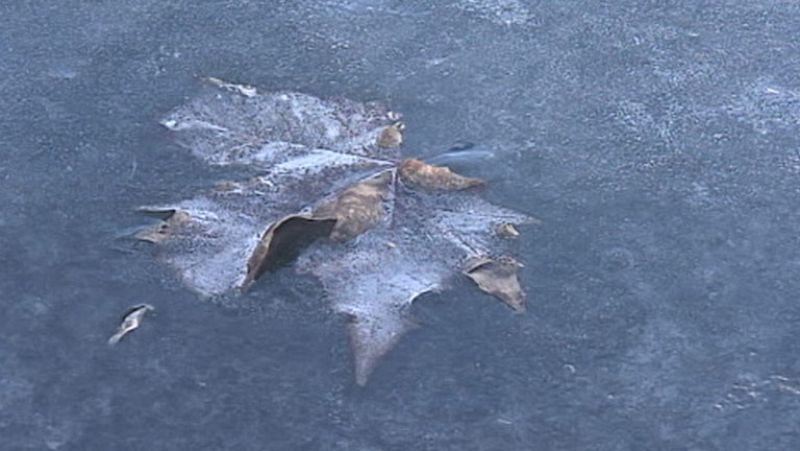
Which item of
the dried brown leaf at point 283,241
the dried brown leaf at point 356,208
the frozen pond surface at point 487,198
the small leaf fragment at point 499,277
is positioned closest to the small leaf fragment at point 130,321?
the frozen pond surface at point 487,198

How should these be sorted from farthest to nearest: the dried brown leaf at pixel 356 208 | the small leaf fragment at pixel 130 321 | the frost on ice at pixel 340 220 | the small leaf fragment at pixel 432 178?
1. the small leaf fragment at pixel 432 178
2. the dried brown leaf at pixel 356 208
3. the frost on ice at pixel 340 220
4. the small leaf fragment at pixel 130 321

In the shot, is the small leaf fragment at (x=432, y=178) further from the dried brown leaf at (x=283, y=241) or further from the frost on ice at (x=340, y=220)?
the dried brown leaf at (x=283, y=241)

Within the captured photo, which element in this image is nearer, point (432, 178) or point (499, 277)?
point (499, 277)

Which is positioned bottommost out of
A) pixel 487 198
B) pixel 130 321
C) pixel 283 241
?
pixel 130 321

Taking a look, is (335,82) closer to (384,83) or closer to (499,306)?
(384,83)

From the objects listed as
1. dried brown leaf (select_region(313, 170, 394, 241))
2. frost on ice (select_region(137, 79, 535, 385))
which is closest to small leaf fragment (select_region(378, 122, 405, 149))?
frost on ice (select_region(137, 79, 535, 385))

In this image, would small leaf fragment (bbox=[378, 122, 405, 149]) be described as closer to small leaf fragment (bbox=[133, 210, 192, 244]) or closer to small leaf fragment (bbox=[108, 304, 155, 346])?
small leaf fragment (bbox=[133, 210, 192, 244])

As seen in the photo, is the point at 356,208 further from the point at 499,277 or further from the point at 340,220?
the point at 499,277

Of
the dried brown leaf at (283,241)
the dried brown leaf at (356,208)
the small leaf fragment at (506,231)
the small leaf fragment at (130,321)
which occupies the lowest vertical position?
the small leaf fragment at (130,321)

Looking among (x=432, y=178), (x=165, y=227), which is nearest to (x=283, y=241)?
(x=165, y=227)
